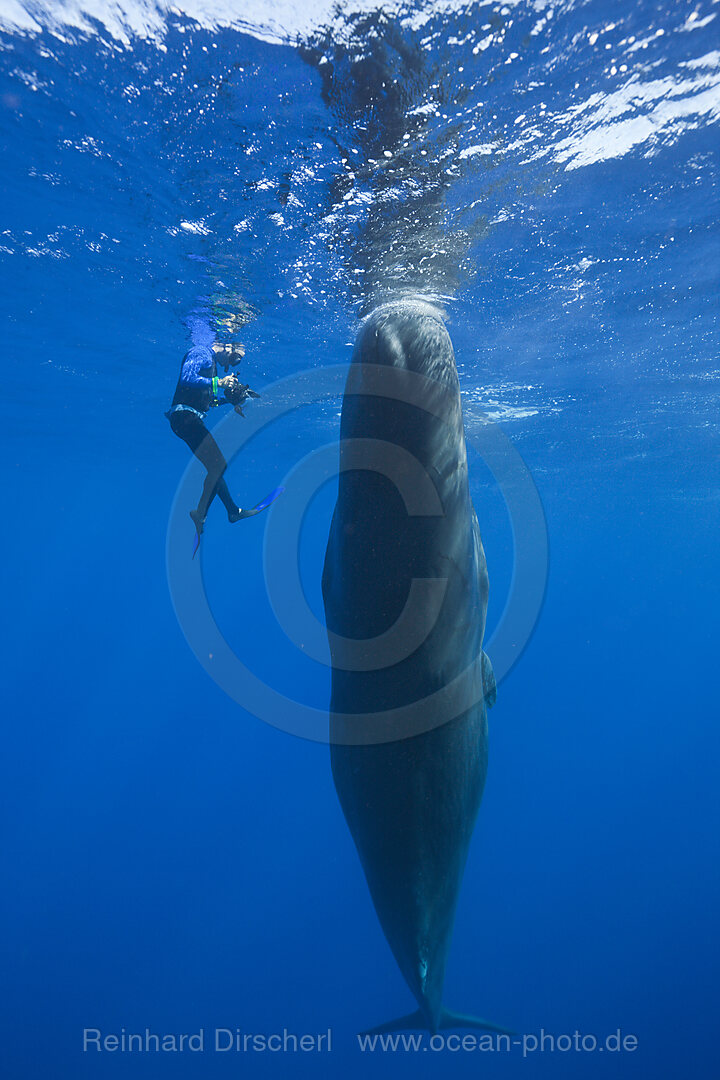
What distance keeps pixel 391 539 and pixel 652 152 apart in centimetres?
964

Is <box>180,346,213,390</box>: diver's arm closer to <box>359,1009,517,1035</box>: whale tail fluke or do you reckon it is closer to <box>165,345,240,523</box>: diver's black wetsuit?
<box>165,345,240,523</box>: diver's black wetsuit

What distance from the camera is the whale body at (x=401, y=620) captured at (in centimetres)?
186

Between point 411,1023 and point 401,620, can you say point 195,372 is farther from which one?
point 411,1023

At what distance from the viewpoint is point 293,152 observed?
8.20m

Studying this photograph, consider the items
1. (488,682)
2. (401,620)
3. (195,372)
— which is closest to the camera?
(401,620)

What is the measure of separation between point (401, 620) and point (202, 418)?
7.91m

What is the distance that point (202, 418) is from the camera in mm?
9086

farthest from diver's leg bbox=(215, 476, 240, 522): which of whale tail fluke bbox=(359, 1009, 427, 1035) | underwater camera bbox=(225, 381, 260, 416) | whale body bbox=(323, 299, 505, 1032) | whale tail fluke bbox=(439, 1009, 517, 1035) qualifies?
whale body bbox=(323, 299, 505, 1032)

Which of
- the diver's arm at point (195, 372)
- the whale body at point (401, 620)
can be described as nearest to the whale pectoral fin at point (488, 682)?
the whale body at point (401, 620)

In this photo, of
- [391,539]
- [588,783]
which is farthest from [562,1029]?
[391,539]

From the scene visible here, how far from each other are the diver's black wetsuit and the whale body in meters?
5.86

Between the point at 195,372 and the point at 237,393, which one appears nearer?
the point at 237,393

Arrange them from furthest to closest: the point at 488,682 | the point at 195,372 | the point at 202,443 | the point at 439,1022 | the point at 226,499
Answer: the point at 195,372, the point at 226,499, the point at 202,443, the point at 439,1022, the point at 488,682

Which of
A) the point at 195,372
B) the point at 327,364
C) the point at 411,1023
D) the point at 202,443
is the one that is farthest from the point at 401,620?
the point at 327,364
